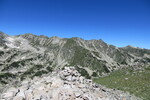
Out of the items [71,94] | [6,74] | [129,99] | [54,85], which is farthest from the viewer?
[6,74]

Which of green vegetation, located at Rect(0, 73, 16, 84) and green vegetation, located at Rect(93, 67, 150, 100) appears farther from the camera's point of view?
green vegetation, located at Rect(0, 73, 16, 84)

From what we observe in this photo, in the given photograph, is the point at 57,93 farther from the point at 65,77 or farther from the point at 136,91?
the point at 136,91

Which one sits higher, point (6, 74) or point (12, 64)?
point (12, 64)

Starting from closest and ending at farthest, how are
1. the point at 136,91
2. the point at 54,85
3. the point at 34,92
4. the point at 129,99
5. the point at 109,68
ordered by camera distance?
the point at 34,92 → the point at 54,85 → the point at 129,99 → the point at 136,91 → the point at 109,68

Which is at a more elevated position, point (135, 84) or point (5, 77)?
point (135, 84)

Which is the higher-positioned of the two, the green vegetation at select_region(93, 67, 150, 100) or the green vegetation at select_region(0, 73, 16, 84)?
the green vegetation at select_region(93, 67, 150, 100)

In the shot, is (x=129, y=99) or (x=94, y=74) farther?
(x=94, y=74)

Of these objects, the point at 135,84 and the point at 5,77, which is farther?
the point at 5,77

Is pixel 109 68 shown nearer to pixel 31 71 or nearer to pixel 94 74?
pixel 94 74

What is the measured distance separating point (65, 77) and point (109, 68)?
536ft

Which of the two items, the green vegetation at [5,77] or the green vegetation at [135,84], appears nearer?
the green vegetation at [135,84]

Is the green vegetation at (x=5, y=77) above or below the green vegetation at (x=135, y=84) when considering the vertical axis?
below

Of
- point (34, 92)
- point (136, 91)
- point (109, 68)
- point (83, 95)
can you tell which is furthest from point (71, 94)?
point (109, 68)

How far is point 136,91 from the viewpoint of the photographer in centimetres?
3234
